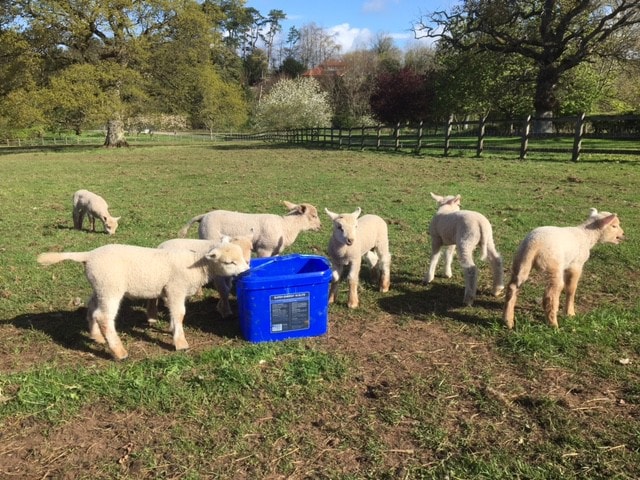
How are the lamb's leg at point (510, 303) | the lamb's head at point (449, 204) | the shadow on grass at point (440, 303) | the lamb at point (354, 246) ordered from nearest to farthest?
the lamb's leg at point (510, 303), the shadow on grass at point (440, 303), the lamb at point (354, 246), the lamb's head at point (449, 204)

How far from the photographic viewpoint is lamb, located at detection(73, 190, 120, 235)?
10.0 metres

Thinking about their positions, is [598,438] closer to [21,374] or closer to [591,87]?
[21,374]

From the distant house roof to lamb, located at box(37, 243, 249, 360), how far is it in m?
86.7

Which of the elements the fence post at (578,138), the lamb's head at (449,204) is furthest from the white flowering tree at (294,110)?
the lamb's head at (449,204)

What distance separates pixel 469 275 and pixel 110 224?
24.4 feet

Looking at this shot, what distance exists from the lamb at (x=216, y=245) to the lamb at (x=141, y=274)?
0.66 feet

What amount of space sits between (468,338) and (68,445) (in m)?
3.79

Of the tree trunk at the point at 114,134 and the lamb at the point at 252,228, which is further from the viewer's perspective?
the tree trunk at the point at 114,134

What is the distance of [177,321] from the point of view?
16.1 feet

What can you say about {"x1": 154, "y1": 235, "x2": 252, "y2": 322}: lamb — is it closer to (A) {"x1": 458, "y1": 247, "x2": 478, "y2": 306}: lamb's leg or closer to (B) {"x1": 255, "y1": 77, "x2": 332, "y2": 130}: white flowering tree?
(A) {"x1": 458, "y1": 247, "x2": 478, "y2": 306}: lamb's leg

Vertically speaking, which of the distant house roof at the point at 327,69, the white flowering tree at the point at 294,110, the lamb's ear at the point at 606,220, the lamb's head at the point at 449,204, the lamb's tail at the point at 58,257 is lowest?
the lamb's tail at the point at 58,257

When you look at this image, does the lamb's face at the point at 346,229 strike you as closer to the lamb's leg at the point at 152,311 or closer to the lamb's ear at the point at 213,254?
the lamb's ear at the point at 213,254

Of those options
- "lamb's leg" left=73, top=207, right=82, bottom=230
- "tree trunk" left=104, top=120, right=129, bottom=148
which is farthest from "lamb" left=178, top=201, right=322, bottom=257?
"tree trunk" left=104, top=120, right=129, bottom=148

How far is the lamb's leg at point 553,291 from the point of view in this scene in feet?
16.9
